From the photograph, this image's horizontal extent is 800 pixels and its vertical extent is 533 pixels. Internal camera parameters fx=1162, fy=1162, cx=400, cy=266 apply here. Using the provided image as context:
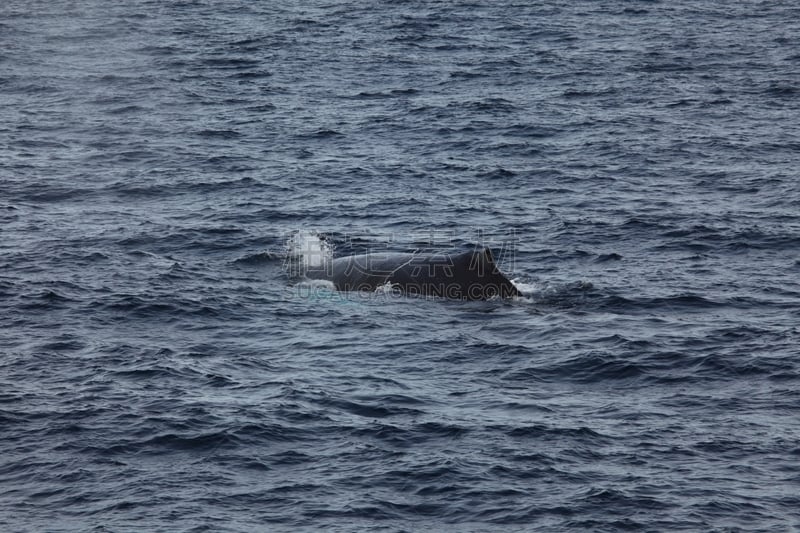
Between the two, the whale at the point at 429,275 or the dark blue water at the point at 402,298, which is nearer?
the dark blue water at the point at 402,298

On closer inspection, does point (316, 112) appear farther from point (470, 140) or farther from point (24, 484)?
point (24, 484)

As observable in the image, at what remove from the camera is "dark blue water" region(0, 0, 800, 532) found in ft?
69.4

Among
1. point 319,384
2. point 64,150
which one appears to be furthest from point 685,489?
point 64,150

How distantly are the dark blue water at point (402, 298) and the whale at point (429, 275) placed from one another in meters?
0.49

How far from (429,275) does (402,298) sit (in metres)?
0.96

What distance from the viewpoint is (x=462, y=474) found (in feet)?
70.3

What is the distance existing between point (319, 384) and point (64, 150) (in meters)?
25.3

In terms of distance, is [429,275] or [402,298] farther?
[402,298]

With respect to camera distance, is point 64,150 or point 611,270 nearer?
point 611,270

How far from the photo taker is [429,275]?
102 feet

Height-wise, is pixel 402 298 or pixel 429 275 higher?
pixel 429 275

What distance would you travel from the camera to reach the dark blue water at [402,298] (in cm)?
2114

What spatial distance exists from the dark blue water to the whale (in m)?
0.49

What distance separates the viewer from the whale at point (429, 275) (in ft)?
99.2
